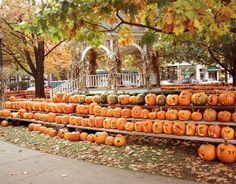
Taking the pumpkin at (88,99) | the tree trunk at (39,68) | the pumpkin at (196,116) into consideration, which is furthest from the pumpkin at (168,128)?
the tree trunk at (39,68)

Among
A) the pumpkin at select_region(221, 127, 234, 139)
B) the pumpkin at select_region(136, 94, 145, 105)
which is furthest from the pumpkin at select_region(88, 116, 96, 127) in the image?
the pumpkin at select_region(221, 127, 234, 139)

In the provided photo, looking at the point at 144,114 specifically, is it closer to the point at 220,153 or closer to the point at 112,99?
the point at 112,99

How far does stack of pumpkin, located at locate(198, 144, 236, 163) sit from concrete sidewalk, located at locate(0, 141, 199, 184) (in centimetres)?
127

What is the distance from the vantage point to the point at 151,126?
27.7 feet

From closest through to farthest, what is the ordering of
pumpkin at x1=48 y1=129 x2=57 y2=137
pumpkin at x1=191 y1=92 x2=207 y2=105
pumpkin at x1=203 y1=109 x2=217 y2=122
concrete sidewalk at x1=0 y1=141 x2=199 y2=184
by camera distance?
concrete sidewalk at x1=0 y1=141 x2=199 y2=184 < pumpkin at x1=203 y1=109 x2=217 y2=122 < pumpkin at x1=191 y1=92 x2=207 y2=105 < pumpkin at x1=48 y1=129 x2=57 y2=137

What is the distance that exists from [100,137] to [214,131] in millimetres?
2930

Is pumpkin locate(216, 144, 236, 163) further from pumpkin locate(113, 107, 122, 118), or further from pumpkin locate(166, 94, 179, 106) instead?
pumpkin locate(113, 107, 122, 118)

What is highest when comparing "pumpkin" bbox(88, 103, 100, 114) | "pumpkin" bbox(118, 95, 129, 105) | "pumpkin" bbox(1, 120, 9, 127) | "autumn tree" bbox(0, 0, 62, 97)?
"autumn tree" bbox(0, 0, 62, 97)

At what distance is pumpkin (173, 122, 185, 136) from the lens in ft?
25.5

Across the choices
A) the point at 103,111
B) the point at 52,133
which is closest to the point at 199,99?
the point at 103,111

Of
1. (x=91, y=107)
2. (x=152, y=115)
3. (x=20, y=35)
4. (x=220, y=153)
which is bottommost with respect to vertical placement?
(x=220, y=153)

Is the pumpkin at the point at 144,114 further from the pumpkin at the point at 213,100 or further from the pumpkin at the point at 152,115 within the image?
the pumpkin at the point at 213,100

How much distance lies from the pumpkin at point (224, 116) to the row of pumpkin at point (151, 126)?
0.17 m

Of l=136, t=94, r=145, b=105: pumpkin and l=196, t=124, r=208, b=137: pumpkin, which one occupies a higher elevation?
l=136, t=94, r=145, b=105: pumpkin
